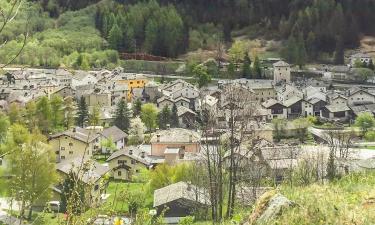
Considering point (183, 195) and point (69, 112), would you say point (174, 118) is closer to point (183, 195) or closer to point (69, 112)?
point (69, 112)

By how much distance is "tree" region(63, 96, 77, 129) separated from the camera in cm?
2142

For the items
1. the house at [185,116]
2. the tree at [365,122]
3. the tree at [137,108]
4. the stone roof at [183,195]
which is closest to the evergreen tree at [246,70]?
the house at [185,116]

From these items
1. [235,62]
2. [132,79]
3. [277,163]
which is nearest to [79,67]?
[132,79]

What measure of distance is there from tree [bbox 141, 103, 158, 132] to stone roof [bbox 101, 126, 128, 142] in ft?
5.42

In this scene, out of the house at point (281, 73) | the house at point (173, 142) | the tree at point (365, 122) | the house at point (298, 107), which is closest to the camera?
the house at point (173, 142)

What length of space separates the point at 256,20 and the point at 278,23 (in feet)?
5.03

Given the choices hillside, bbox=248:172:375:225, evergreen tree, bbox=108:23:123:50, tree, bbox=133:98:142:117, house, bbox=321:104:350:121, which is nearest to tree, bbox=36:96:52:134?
tree, bbox=133:98:142:117

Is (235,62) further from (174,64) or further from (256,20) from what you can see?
(256,20)

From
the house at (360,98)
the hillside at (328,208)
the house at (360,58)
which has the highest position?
the hillside at (328,208)

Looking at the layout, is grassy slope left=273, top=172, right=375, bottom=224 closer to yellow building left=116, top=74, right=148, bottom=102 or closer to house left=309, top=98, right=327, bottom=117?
house left=309, top=98, right=327, bottom=117

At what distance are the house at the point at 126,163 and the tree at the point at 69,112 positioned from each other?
4.73 metres

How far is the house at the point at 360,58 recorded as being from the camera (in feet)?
102

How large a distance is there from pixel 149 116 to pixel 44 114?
3.55m

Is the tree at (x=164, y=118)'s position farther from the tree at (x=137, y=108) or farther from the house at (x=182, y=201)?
the house at (x=182, y=201)
